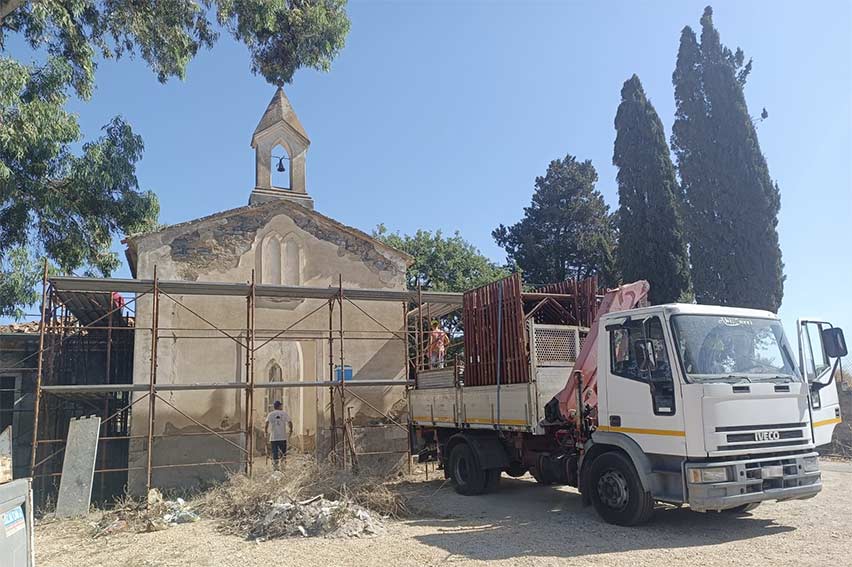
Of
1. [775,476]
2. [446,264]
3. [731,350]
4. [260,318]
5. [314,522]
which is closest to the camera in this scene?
[775,476]

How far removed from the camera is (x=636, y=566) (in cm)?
652

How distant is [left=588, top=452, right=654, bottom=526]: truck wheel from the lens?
7.90m

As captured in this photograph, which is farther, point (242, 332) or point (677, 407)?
point (242, 332)

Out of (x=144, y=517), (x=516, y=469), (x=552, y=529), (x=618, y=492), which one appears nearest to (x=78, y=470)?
(x=144, y=517)

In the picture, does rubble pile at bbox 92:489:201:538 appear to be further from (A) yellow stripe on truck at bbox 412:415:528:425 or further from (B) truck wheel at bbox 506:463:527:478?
(B) truck wheel at bbox 506:463:527:478

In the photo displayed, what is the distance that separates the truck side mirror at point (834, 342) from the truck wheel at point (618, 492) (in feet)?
9.69

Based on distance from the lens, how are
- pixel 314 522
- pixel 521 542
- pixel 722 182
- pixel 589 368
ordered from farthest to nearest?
pixel 722 182 → pixel 589 368 → pixel 314 522 → pixel 521 542

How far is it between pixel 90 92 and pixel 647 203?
1784cm

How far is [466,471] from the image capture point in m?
11.2

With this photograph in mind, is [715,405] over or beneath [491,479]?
over

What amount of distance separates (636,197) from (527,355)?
50.6 ft

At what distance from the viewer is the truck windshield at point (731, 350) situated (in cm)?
767

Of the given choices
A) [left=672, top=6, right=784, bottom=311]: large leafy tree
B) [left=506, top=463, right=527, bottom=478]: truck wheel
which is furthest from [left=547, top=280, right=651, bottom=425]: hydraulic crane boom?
[left=672, top=6, right=784, bottom=311]: large leafy tree

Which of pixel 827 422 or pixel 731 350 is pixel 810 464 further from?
pixel 731 350
